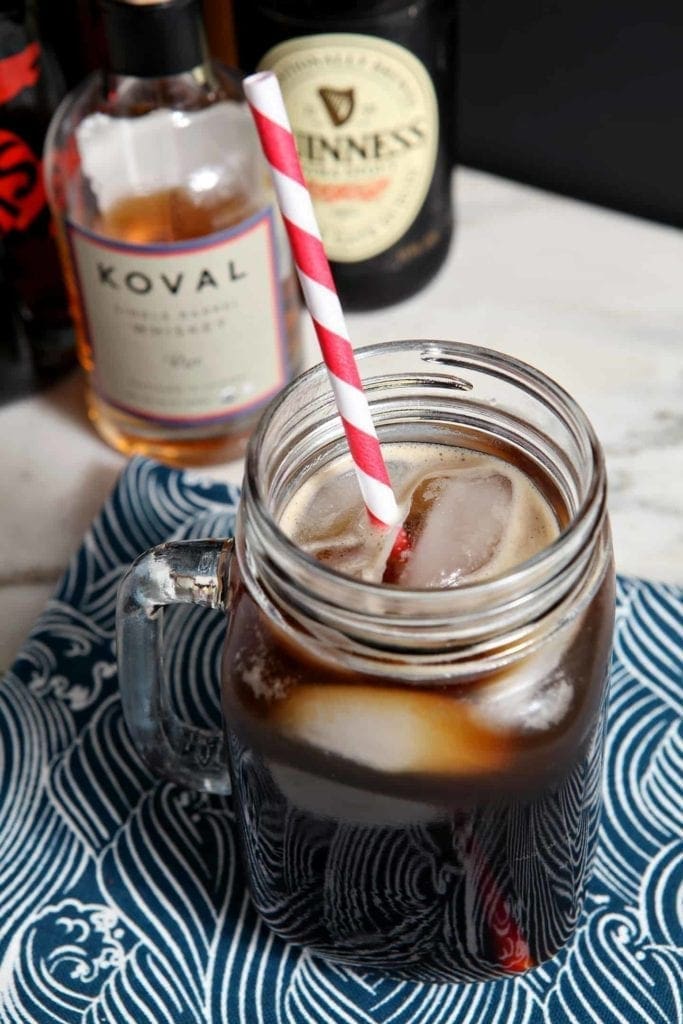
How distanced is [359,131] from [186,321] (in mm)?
172

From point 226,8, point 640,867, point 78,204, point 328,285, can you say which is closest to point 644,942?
point 640,867

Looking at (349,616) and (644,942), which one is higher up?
(349,616)

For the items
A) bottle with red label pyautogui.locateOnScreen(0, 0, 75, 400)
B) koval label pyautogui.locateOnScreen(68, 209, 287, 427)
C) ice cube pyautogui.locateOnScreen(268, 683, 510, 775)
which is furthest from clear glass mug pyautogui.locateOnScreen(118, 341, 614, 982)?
bottle with red label pyautogui.locateOnScreen(0, 0, 75, 400)

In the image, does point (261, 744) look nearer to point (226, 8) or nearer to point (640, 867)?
point (640, 867)

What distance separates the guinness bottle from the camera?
31.5 inches

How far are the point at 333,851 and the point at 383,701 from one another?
0.30ft

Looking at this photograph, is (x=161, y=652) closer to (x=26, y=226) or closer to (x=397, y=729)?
(x=397, y=729)

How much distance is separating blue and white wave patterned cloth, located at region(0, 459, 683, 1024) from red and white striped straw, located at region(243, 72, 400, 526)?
0.22m

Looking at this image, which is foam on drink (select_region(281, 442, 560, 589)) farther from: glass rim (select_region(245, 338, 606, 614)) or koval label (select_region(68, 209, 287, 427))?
koval label (select_region(68, 209, 287, 427))

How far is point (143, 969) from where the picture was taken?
0.59 meters

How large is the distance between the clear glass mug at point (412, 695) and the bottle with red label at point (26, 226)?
14.3 inches

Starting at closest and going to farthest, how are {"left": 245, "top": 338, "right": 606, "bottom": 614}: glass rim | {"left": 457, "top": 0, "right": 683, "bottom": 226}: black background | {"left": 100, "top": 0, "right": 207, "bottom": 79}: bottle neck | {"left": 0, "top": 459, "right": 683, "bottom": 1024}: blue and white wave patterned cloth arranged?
{"left": 245, "top": 338, "right": 606, "bottom": 614}: glass rim → {"left": 0, "top": 459, "right": 683, "bottom": 1024}: blue and white wave patterned cloth → {"left": 100, "top": 0, "right": 207, "bottom": 79}: bottle neck → {"left": 457, "top": 0, "right": 683, "bottom": 226}: black background

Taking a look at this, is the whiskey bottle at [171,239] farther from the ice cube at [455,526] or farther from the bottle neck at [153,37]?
the ice cube at [455,526]

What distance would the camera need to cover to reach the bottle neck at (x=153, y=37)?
71 centimetres
